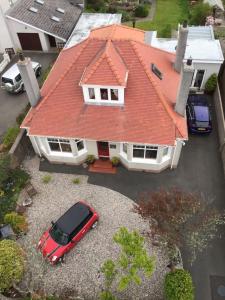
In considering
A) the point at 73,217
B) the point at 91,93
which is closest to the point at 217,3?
the point at 91,93

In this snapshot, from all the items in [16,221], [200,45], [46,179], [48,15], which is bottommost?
[46,179]

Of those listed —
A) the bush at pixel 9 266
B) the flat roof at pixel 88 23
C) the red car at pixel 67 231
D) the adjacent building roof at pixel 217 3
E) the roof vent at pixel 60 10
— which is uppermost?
the roof vent at pixel 60 10

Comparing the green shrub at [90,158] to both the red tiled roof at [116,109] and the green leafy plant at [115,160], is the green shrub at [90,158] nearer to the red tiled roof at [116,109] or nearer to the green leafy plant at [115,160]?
the green leafy plant at [115,160]

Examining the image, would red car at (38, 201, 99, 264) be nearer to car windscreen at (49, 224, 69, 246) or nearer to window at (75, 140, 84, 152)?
car windscreen at (49, 224, 69, 246)

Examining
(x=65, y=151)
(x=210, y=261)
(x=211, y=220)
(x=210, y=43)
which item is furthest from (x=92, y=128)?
(x=210, y=43)

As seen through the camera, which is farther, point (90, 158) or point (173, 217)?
point (90, 158)

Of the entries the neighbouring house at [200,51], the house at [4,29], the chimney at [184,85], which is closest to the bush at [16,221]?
the chimney at [184,85]

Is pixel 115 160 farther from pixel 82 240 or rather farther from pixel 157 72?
pixel 157 72
